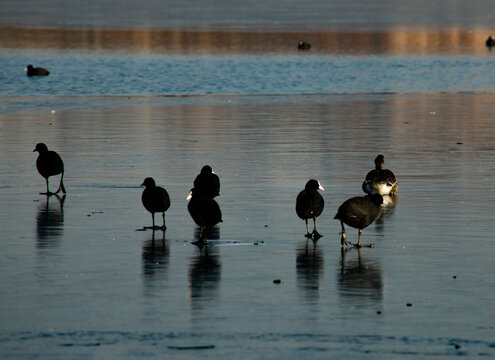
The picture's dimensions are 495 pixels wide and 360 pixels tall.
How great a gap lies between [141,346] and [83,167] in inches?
481

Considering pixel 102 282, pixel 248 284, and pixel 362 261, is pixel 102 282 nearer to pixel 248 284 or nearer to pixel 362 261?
pixel 248 284

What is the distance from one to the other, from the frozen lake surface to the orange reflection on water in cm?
2591

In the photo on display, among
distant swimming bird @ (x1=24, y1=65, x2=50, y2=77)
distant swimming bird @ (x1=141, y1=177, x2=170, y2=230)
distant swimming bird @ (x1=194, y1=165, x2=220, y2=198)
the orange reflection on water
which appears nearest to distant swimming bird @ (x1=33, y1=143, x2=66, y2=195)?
distant swimming bird @ (x1=194, y1=165, x2=220, y2=198)

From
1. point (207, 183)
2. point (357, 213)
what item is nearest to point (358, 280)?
point (357, 213)

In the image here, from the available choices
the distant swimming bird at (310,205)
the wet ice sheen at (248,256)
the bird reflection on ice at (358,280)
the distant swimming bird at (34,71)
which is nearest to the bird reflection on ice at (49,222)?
the wet ice sheen at (248,256)

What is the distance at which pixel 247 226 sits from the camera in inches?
586

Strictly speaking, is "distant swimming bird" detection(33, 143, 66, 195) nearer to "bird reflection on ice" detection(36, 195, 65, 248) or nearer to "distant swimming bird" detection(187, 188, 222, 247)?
"bird reflection on ice" detection(36, 195, 65, 248)

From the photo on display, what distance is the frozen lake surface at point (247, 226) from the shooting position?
9.66m

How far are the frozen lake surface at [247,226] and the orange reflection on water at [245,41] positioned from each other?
25912mm

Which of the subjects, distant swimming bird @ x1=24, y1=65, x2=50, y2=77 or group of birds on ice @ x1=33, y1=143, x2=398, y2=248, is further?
distant swimming bird @ x1=24, y1=65, x2=50, y2=77

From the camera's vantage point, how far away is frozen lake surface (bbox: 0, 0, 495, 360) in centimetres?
966

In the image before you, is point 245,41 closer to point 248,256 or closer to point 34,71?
point 34,71

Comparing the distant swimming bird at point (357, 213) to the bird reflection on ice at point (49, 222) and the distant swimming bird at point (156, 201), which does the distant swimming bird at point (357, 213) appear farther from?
the bird reflection on ice at point (49, 222)

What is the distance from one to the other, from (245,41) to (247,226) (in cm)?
6813
